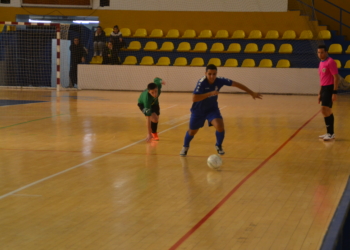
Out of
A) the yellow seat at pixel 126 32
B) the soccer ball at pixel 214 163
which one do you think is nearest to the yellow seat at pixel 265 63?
the yellow seat at pixel 126 32

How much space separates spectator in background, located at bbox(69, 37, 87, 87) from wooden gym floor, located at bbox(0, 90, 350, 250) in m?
14.0

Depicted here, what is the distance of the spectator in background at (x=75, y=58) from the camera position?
1062 inches

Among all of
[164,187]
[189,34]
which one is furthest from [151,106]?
[189,34]

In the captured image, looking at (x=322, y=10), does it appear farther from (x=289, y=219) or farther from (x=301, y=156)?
(x=289, y=219)

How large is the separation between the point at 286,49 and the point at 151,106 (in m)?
17.3

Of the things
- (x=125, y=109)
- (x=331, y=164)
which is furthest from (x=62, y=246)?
(x=125, y=109)

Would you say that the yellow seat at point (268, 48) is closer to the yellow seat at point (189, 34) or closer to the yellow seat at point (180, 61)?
the yellow seat at point (189, 34)

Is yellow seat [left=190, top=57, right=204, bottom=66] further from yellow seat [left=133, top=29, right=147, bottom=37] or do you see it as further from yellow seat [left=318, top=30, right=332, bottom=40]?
yellow seat [left=318, top=30, right=332, bottom=40]

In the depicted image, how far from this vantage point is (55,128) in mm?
12391

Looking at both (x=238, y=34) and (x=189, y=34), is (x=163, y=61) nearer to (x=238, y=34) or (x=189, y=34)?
(x=189, y=34)

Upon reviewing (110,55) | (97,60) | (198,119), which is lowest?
(198,119)

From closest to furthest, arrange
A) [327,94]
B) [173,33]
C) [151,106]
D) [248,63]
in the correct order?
1. [151,106]
2. [327,94]
3. [248,63]
4. [173,33]

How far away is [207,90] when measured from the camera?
8695 mm

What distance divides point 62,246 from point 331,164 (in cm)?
511
